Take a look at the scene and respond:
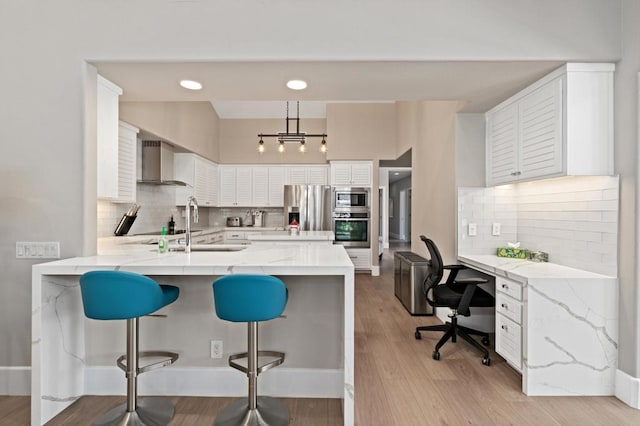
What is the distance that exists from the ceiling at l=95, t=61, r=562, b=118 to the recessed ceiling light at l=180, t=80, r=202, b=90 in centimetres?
5

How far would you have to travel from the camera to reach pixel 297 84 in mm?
2752

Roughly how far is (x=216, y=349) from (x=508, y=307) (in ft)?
7.10

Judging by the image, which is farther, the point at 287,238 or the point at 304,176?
the point at 304,176

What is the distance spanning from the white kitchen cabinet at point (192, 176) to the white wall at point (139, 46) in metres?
3.40

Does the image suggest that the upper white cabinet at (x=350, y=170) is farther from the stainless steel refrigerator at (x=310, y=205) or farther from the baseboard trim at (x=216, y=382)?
the baseboard trim at (x=216, y=382)

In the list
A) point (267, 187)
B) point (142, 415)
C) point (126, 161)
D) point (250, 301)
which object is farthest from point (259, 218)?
point (250, 301)

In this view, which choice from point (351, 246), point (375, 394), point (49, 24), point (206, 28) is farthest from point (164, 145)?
point (375, 394)

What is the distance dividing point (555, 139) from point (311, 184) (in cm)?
508

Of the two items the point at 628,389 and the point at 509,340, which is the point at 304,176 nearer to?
the point at 509,340

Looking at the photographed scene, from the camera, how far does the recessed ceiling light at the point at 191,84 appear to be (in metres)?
2.70

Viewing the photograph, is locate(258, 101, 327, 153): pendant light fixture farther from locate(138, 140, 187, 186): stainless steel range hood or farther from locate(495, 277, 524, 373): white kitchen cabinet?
locate(495, 277, 524, 373): white kitchen cabinet

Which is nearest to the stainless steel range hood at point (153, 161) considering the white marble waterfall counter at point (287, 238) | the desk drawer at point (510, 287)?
the white marble waterfall counter at point (287, 238)

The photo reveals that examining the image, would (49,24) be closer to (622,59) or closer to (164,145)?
(164,145)

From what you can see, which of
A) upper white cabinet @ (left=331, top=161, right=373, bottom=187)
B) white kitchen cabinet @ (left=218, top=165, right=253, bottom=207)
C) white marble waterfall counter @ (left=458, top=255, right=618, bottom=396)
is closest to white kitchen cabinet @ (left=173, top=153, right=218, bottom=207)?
white kitchen cabinet @ (left=218, top=165, right=253, bottom=207)
